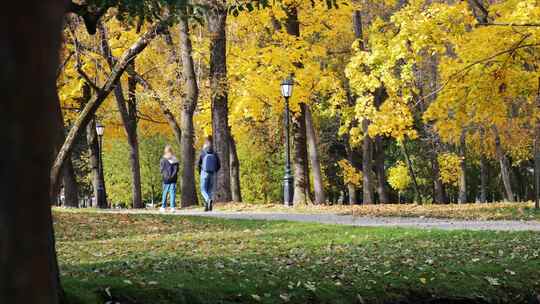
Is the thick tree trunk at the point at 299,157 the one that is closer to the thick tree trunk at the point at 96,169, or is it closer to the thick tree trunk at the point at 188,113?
the thick tree trunk at the point at 188,113

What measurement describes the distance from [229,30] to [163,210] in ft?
26.1

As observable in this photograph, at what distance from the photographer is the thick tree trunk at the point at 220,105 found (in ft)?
77.0

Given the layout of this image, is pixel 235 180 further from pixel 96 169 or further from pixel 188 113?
pixel 96 169

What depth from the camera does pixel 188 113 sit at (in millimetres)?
26578

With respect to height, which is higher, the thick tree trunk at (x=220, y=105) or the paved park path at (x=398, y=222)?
the thick tree trunk at (x=220, y=105)

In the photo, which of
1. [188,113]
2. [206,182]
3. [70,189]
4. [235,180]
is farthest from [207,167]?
[70,189]

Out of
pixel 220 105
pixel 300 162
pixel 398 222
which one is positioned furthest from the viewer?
pixel 300 162

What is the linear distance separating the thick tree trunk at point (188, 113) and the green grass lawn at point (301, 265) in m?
12.2

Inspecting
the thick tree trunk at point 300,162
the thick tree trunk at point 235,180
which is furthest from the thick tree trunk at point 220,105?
the thick tree trunk at point 235,180

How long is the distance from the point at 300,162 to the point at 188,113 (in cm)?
391

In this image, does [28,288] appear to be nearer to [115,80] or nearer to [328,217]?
[115,80]

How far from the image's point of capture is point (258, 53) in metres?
24.7

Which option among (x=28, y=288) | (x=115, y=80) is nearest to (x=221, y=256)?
(x=115, y=80)

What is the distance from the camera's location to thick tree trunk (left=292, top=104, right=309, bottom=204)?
1009 inches
